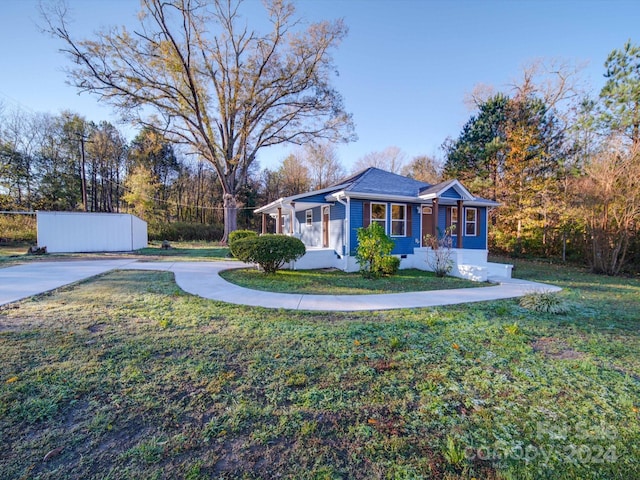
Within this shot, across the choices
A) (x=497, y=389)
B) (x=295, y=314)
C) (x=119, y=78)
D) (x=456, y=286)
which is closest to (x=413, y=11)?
(x=456, y=286)

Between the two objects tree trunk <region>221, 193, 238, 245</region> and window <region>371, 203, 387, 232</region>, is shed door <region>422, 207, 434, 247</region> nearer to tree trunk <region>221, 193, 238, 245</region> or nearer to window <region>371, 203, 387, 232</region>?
window <region>371, 203, 387, 232</region>

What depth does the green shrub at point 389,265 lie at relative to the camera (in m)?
8.99

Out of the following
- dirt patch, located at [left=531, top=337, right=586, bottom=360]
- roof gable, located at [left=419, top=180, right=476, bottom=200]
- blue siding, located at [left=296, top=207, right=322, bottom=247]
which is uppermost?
roof gable, located at [left=419, top=180, right=476, bottom=200]

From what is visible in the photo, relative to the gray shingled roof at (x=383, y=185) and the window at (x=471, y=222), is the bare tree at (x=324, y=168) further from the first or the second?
the window at (x=471, y=222)

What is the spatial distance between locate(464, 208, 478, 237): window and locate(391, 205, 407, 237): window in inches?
146

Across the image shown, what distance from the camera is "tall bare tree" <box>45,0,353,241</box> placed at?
55.2 ft

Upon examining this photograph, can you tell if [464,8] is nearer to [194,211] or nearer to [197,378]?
[197,378]

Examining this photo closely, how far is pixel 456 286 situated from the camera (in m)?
7.64

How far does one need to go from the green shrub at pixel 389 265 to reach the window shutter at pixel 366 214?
221 centimetres

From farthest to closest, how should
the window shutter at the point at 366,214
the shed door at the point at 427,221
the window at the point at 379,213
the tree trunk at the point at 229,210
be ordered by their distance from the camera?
1. the tree trunk at the point at 229,210
2. the shed door at the point at 427,221
3. the window at the point at 379,213
4. the window shutter at the point at 366,214

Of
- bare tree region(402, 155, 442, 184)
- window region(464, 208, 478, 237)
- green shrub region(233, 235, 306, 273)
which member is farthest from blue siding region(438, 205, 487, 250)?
bare tree region(402, 155, 442, 184)

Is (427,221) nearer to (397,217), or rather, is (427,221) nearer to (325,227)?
(397,217)

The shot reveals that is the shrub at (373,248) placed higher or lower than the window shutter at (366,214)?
lower

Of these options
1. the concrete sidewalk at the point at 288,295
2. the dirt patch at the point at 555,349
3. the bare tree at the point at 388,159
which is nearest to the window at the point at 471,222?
the concrete sidewalk at the point at 288,295
